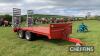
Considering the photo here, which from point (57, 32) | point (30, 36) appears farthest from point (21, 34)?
point (57, 32)

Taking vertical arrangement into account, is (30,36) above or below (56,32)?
below

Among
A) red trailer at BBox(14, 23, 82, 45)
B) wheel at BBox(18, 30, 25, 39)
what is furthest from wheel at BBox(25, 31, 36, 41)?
wheel at BBox(18, 30, 25, 39)

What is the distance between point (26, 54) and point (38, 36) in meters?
4.82

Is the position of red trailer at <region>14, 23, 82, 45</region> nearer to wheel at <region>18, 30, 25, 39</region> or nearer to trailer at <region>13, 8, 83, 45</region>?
trailer at <region>13, 8, 83, 45</region>

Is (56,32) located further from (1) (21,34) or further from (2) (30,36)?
(1) (21,34)

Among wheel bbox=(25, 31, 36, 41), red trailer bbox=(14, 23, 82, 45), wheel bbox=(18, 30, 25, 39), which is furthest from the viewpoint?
wheel bbox=(18, 30, 25, 39)

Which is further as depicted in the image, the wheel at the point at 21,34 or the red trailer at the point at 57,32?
the wheel at the point at 21,34

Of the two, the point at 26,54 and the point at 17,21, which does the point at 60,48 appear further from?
the point at 17,21

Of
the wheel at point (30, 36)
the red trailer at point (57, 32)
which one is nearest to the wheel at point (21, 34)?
the wheel at point (30, 36)

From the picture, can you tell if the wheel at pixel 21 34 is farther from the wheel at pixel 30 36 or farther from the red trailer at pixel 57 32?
the red trailer at pixel 57 32

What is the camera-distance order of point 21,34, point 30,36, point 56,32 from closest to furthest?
point 56,32 < point 30,36 < point 21,34

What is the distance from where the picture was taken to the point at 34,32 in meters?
17.2

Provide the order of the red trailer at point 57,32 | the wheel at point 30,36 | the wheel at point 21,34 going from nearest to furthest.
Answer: the red trailer at point 57,32 < the wheel at point 30,36 < the wheel at point 21,34

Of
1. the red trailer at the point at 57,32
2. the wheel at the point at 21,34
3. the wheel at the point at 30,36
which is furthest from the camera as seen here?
the wheel at the point at 21,34
